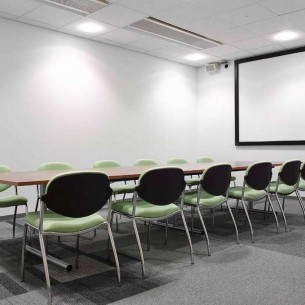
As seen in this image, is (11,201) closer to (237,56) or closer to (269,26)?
(269,26)

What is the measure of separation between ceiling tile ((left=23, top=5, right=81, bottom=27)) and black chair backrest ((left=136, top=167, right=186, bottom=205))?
2976 mm

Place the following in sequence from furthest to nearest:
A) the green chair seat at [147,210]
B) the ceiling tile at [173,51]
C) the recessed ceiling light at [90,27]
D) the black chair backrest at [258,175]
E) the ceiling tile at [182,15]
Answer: the ceiling tile at [173,51] → the recessed ceiling light at [90,27] → the ceiling tile at [182,15] → the black chair backrest at [258,175] → the green chair seat at [147,210]

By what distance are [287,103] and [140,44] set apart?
9.58ft

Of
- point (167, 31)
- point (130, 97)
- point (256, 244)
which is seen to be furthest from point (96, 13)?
point (256, 244)

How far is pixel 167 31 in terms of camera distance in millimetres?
5461

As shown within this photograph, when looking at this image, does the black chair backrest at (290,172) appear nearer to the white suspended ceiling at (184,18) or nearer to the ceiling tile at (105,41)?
the white suspended ceiling at (184,18)

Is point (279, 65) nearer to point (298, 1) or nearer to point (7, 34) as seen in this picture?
point (298, 1)

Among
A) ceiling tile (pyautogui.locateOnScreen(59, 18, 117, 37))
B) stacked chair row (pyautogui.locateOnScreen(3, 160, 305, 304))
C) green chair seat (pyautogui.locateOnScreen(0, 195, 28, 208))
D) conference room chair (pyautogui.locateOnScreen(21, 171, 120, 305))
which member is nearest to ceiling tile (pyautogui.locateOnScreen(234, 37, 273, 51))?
ceiling tile (pyautogui.locateOnScreen(59, 18, 117, 37))

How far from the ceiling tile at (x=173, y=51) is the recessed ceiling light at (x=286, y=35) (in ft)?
4.96

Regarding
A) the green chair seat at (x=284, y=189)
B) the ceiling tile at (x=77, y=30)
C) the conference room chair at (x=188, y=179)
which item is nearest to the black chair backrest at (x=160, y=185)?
the conference room chair at (x=188, y=179)

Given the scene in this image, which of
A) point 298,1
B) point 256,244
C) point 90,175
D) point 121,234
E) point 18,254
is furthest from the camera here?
point 298,1

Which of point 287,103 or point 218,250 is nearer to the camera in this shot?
point 218,250

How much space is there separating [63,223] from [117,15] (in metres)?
3.35

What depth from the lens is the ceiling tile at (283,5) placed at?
427 centimetres
